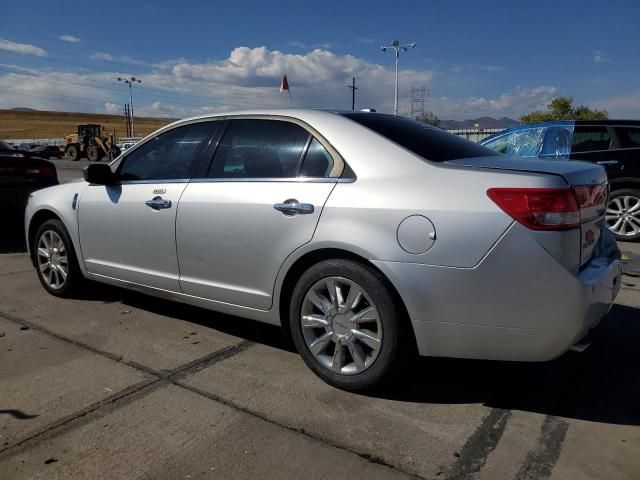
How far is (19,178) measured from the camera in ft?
24.3

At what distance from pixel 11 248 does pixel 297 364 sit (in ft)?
18.9

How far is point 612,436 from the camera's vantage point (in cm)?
258

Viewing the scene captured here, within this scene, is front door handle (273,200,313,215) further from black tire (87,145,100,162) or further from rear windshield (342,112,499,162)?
black tire (87,145,100,162)

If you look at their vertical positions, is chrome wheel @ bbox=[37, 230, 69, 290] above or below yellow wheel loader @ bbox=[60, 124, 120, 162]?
below

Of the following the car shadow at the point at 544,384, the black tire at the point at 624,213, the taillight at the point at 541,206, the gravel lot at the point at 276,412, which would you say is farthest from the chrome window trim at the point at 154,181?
the black tire at the point at 624,213

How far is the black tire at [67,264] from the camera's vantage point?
461cm

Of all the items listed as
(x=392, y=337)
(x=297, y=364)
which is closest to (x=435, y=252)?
(x=392, y=337)

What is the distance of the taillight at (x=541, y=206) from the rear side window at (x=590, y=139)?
219 inches

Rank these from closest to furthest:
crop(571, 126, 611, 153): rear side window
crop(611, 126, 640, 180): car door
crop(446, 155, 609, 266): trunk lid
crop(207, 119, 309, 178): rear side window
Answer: crop(446, 155, 609, 266): trunk lid
crop(207, 119, 309, 178): rear side window
crop(611, 126, 640, 180): car door
crop(571, 126, 611, 153): rear side window

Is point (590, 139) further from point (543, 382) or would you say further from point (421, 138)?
point (543, 382)

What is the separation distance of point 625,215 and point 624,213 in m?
0.03

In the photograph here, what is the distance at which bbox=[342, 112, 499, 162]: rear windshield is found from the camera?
3093mm

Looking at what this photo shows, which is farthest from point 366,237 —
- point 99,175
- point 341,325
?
point 99,175

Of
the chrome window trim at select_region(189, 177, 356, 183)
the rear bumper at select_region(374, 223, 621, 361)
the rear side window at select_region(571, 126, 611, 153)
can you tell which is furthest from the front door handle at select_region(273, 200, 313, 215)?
the rear side window at select_region(571, 126, 611, 153)
